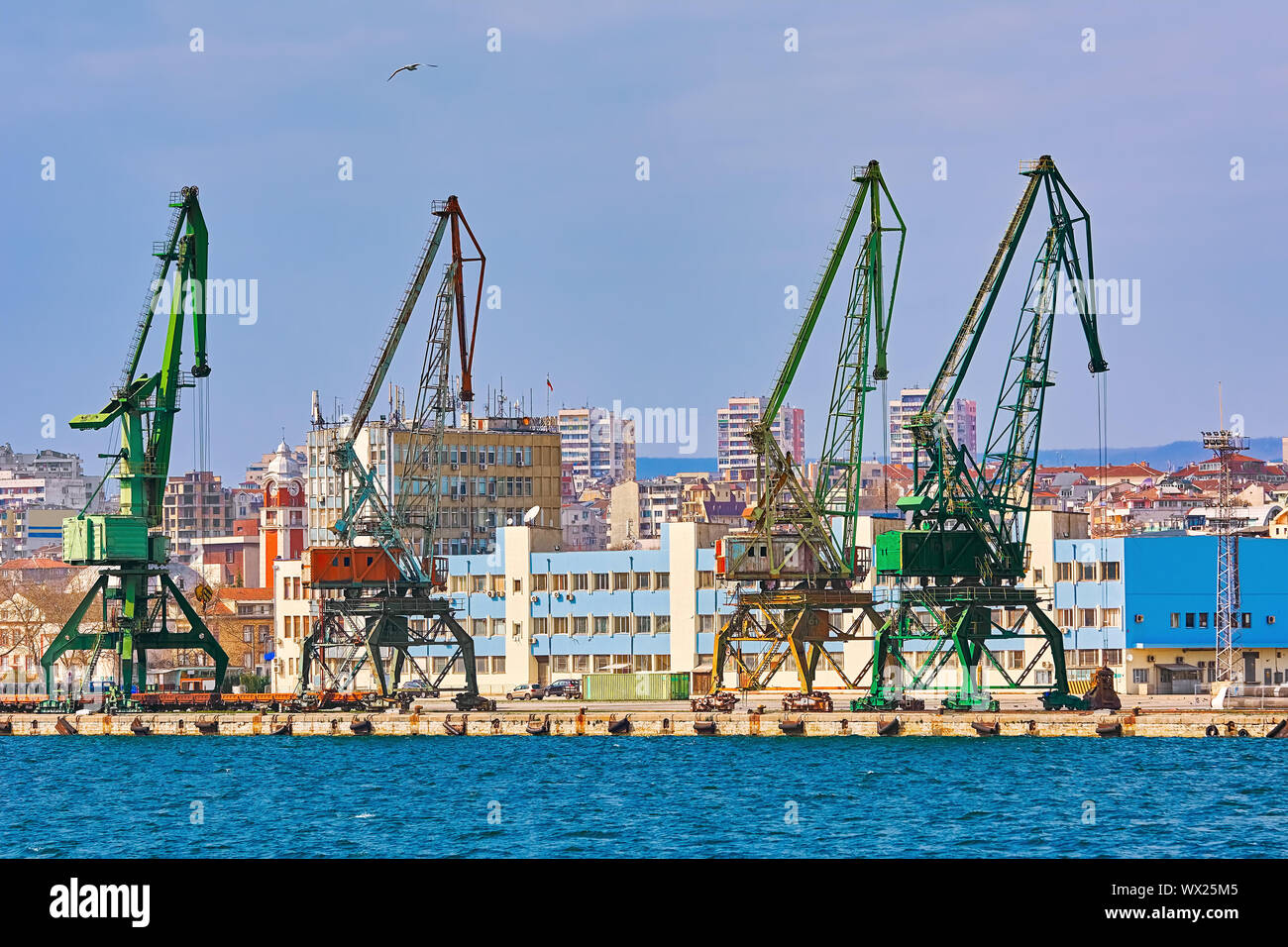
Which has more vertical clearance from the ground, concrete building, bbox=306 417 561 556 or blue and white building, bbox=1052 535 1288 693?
concrete building, bbox=306 417 561 556

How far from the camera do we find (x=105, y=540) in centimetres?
9850

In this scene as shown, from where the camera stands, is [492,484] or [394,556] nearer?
[394,556]

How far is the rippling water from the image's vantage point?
50906 millimetres

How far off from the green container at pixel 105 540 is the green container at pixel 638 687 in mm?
27850

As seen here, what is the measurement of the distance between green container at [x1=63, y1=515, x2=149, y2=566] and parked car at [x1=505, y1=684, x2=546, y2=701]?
25.8m

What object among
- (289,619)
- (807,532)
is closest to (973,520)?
(807,532)

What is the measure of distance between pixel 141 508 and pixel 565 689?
30.7 m

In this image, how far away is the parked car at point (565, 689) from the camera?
118 m

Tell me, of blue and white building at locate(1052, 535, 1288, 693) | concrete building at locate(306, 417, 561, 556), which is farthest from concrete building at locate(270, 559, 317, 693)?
blue and white building at locate(1052, 535, 1288, 693)

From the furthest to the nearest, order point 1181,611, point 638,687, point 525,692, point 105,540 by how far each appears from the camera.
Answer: point 525,692 → point 1181,611 → point 638,687 → point 105,540

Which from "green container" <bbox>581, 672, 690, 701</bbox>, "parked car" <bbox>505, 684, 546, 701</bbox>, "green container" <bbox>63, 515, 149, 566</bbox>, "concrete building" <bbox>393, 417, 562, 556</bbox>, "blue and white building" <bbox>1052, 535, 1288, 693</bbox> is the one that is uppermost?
"concrete building" <bbox>393, 417, 562, 556</bbox>

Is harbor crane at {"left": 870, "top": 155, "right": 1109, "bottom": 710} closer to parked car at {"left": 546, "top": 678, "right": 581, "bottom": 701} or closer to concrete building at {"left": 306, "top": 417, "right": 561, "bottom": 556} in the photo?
parked car at {"left": 546, "top": 678, "right": 581, "bottom": 701}

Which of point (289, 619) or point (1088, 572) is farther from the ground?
point (1088, 572)

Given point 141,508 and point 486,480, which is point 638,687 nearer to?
point 141,508
